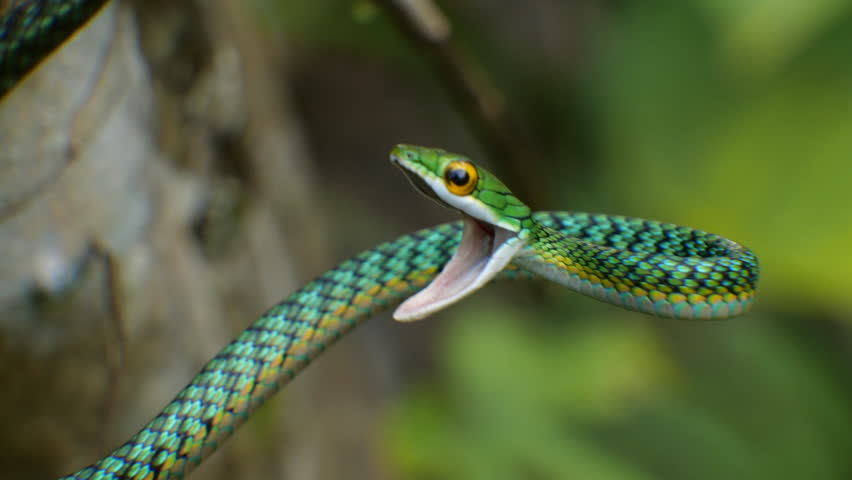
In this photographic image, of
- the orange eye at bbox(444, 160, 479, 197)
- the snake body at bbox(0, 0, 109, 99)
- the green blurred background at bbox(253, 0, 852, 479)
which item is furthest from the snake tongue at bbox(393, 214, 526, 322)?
the green blurred background at bbox(253, 0, 852, 479)

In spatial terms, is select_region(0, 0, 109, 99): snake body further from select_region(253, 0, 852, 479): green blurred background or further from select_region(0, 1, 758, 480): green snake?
select_region(253, 0, 852, 479): green blurred background

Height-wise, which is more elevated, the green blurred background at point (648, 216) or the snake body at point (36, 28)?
the snake body at point (36, 28)

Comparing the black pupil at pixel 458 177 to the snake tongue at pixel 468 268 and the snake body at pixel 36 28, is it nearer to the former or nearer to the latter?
the snake tongue at pixel 468 268

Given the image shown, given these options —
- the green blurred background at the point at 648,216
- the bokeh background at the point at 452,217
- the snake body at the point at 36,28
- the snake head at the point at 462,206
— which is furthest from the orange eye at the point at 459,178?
the green blurred background at the point at 648,216

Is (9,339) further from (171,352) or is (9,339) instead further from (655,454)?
(655,454)

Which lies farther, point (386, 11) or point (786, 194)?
point (786, 194)

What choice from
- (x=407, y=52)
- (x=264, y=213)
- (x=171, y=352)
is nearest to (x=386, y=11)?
(x=264, y=213)

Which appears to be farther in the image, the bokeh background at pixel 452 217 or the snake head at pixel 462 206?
the bokeh background at pixel 452 217

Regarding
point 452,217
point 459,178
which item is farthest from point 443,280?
point 452,217
